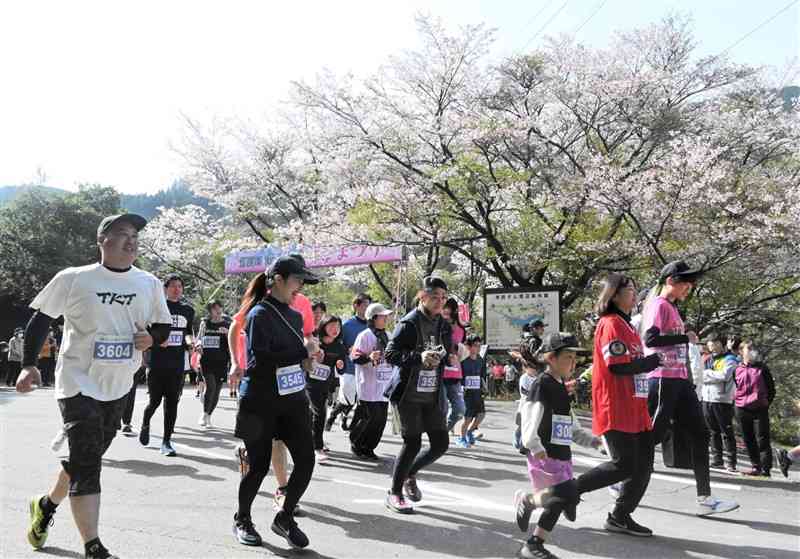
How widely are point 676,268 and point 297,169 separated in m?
21.8

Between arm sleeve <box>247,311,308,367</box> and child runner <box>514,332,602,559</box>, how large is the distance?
1.55 meters

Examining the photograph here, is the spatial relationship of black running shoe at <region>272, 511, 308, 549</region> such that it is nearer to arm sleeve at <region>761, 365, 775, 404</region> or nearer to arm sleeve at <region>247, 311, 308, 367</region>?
arm sleeve at <region>247, 311, 308, 367</region>

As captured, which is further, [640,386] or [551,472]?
[640,386]

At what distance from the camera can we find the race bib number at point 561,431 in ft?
14.6

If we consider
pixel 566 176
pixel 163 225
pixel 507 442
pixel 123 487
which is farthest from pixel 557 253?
pixel 163 225

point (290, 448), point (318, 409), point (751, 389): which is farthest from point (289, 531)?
point (751, 389)

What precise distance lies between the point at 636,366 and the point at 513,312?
35.4 feet

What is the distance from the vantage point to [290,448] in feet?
14.1

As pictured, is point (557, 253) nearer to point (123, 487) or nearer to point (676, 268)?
point (676, 268)

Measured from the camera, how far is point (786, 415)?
64.2 ft

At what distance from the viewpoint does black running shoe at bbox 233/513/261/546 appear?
418cm

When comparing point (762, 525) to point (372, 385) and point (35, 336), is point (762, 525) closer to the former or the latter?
point (372, 385)

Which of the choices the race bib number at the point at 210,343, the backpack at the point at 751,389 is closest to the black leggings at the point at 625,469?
the backpack at the point at 751,389

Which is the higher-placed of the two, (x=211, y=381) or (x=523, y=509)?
(x=211, y=381)
